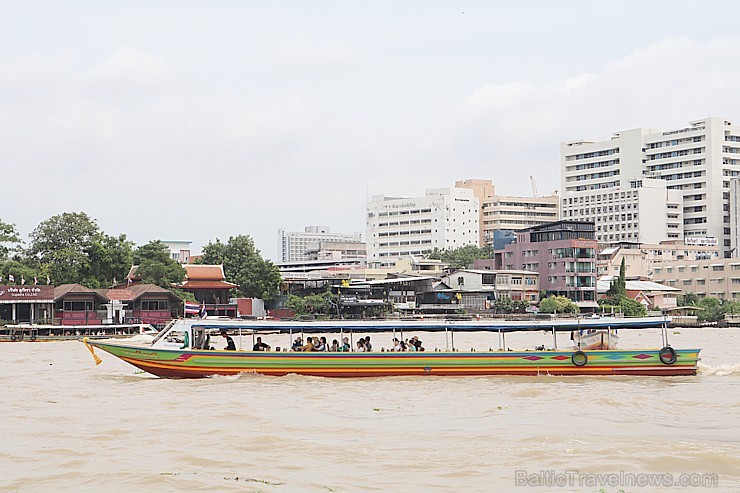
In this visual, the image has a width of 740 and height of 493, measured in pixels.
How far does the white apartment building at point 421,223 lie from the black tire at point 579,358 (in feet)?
316

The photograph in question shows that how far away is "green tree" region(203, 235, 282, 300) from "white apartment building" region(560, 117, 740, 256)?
50503 mm

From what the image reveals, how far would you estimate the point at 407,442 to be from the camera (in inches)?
553

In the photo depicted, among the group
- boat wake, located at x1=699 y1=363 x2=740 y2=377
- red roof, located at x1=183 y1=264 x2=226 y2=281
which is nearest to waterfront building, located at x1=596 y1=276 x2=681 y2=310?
red roof, located at x1=183 y1=264 x2=226 y2=281

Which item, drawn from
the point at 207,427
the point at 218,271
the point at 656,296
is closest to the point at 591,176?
the point at 656,296

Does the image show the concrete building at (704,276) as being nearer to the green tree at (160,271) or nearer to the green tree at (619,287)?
the green tree at (619,287)

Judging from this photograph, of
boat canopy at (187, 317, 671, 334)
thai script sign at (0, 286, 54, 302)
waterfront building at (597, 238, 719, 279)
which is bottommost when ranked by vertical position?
boat canopy at (187, 317, 671, 334)

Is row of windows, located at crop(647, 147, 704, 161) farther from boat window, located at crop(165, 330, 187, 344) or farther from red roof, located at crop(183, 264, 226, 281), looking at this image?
boat window, located at crop(165, 330, 187, 344)

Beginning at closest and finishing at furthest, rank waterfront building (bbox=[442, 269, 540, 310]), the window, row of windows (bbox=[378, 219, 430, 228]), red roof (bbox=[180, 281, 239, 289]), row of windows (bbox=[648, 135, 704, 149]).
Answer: the window < red roof (bbox=[180, 281, 239, 289]) < waterfront building (bbox=[442, 269, 540, 310]) < row of windows (bbox=[648, 135, 704, 149]) < row of windows (bbox=[378, 219, 430, 228])

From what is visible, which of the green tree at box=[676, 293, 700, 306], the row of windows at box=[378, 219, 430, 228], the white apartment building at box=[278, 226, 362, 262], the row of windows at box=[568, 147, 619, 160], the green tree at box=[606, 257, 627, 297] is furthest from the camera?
the white apartment building at box=[278, 226, 362, 262]

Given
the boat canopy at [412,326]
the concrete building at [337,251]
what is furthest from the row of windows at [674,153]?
the boat canopy at [412,326]

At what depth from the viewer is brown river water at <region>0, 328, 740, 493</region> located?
1160 centimetres

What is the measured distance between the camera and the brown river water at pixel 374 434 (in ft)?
38.1

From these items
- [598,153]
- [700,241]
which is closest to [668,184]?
[598,153]

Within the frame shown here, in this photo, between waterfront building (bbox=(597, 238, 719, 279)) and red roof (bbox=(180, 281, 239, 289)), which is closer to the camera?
red roof (bbox=(180, 281, 239, 289))
